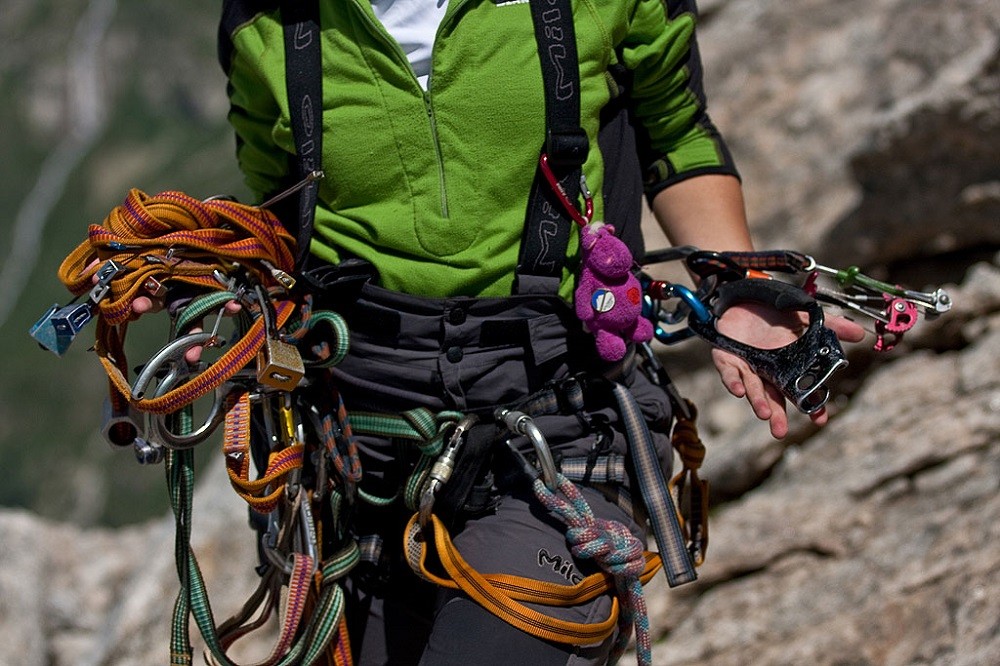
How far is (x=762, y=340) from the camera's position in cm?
236

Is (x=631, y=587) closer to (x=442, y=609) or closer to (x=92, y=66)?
(x=442, y=609)

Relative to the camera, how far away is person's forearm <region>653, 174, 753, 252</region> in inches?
103

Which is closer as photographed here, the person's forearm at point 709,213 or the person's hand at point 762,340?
the person's hand at point 762,340

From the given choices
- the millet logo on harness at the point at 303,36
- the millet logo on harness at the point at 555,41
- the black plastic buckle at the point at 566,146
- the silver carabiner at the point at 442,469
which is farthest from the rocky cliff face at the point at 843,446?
the millet logo on harness at the point at 303,36

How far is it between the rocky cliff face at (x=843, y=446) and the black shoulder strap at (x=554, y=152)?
182 centimetres

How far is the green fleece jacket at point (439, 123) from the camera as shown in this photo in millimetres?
2203

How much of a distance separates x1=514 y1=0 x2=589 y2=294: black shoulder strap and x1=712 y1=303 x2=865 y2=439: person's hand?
43 centimetres

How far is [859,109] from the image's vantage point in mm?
6867

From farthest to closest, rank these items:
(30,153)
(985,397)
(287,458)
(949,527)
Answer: (30,153), (985,397), (949,527), (287,458)

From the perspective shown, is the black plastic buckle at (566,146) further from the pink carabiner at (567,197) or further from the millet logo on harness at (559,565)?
the millet logo on harness at (559,565)

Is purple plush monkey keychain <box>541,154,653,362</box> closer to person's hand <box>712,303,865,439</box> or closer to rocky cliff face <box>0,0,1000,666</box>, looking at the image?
person's hand <box>712,303,865,439</box>

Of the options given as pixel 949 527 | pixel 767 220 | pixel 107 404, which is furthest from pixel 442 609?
pixel 767 220

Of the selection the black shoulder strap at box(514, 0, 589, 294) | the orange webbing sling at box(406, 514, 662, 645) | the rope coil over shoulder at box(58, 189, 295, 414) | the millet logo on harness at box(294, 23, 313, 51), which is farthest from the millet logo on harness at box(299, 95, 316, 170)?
the orange webbing sling at box(406, 514, 662, 645)

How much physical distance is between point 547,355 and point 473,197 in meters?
0.40
